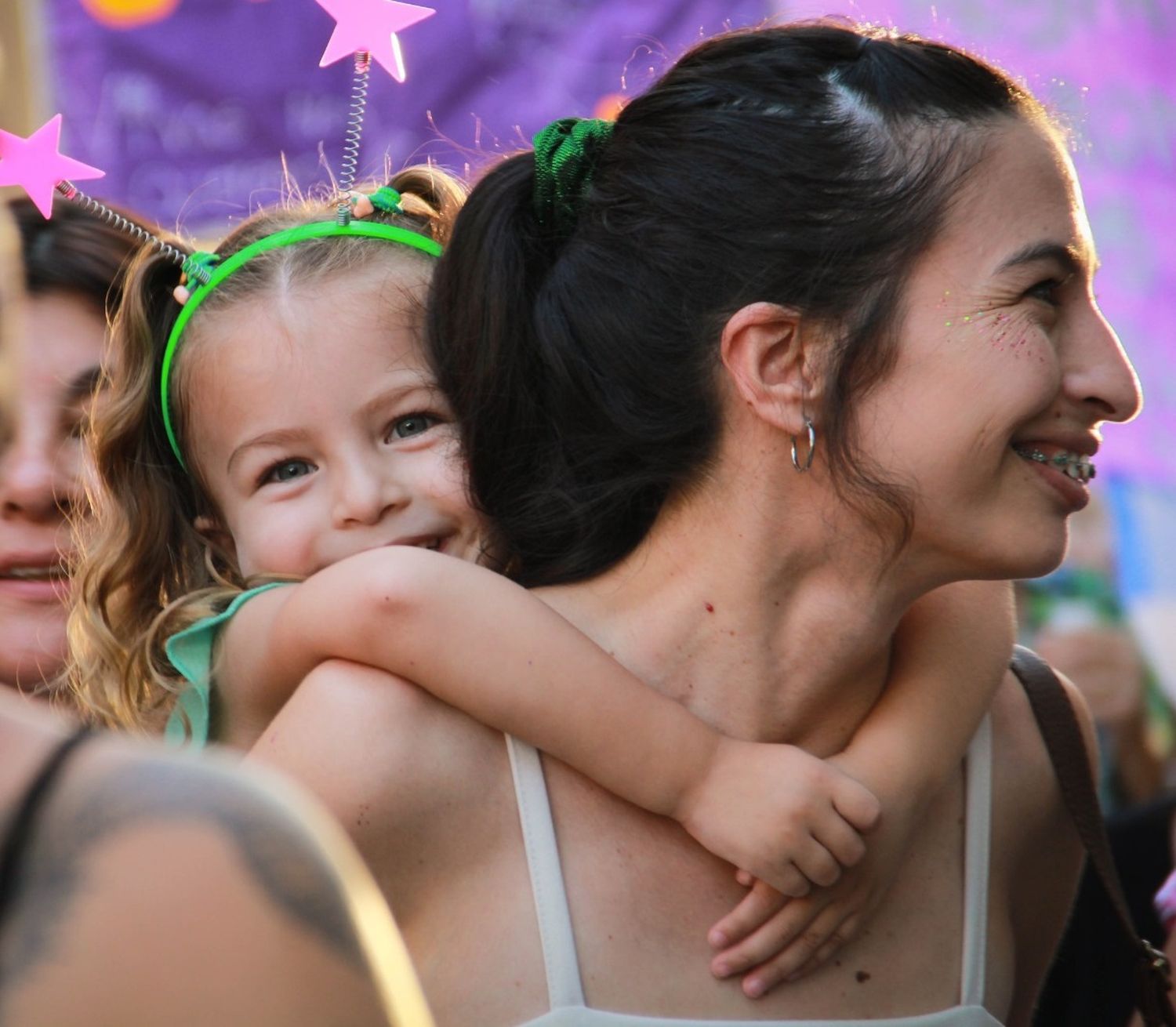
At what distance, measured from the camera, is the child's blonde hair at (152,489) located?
8.64ft

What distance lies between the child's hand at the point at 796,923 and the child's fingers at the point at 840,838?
0.08 m

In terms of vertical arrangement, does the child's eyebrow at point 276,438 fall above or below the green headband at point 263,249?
below

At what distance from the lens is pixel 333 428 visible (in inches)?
105

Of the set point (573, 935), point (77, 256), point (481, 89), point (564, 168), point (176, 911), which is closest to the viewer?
point (176, 911)

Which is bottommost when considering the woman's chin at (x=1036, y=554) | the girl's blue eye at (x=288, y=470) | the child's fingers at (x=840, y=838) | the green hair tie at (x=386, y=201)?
the girl's blue eye at (x=288, y=470)

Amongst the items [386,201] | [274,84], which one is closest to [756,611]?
[386,201]

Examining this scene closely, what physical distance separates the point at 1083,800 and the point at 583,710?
3.07 ft

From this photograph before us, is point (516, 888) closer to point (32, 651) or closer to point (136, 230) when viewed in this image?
point (32, 651)

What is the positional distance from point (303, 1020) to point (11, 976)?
0.18 metres

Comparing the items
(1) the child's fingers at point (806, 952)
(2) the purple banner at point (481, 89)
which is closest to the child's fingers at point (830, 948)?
(1) the child's fingers at point (806, 952)

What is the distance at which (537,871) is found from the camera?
6.86 feet

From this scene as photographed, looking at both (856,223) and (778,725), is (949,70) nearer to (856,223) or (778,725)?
(856,223)

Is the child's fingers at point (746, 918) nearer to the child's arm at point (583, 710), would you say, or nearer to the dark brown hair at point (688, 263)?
the child's arm at point (583, 710)

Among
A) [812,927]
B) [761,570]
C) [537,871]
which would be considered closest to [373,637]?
[537,871]
